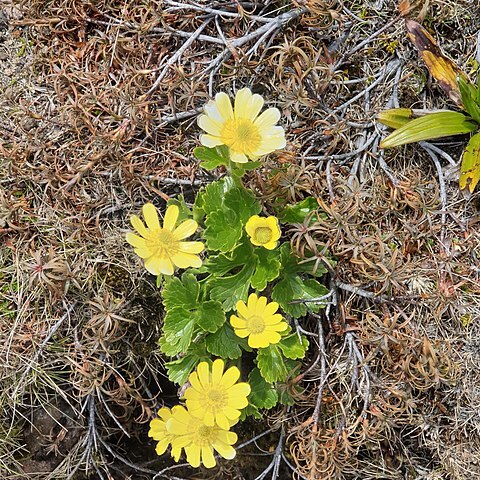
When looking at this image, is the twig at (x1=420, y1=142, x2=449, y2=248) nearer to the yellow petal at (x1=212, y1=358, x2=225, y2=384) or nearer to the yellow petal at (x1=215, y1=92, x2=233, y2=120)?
the yellow petal at (x1=215, y1=92, x2=233, y2=120)

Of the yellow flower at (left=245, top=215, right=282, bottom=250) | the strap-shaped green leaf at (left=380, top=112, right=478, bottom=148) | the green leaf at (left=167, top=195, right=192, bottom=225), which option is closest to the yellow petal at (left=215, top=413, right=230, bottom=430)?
the yellow flower at (left=245, top=215, right=282, bottom=250)

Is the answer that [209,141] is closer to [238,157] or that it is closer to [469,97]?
[238,157]

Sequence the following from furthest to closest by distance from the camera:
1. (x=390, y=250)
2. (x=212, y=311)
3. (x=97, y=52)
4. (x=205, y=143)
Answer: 1. (x=97, y=52)
2. (x=390, y=250)
3. (x=212, y=311)
4. (x=205, y=143)

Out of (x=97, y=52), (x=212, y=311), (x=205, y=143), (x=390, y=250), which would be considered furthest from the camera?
(x=97, y=52)

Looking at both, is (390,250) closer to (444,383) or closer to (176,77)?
(444,383)

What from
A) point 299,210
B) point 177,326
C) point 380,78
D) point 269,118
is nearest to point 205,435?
point 177,326

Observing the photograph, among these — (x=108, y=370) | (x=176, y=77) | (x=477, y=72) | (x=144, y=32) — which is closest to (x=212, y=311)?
(x=108, y=370)
